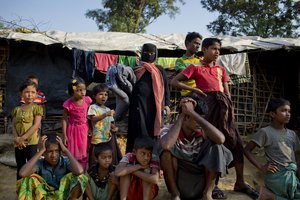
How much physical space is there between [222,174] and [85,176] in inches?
47.7

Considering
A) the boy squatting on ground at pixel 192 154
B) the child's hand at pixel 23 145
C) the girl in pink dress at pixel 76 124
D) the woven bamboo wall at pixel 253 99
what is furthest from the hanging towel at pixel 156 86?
the woven bamboo wall at pixel 253 99

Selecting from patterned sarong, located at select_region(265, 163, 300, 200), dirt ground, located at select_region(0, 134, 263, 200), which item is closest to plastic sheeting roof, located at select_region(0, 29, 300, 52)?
dirt ground, located at select_region(0, 134, 263, 200)

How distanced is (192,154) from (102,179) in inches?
34.5

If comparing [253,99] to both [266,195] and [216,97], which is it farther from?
[266,195]

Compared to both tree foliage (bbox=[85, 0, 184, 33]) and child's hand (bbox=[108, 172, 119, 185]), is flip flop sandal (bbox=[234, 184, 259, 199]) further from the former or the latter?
tree foliage (bbox=[85, 0, 184, 33])

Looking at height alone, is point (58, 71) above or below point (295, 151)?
above

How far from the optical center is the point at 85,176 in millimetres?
3062

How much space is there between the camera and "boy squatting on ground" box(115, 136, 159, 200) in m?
2.92

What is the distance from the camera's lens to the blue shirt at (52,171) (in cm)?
316

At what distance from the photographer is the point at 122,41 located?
8.15m

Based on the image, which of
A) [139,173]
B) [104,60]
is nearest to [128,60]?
[104,60]

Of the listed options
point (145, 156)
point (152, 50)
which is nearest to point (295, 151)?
point (145, 156)

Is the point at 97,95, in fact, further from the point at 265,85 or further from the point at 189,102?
the point at 265,85

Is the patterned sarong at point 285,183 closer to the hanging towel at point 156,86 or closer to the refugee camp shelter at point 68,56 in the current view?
the hanging towel at point 156,86
